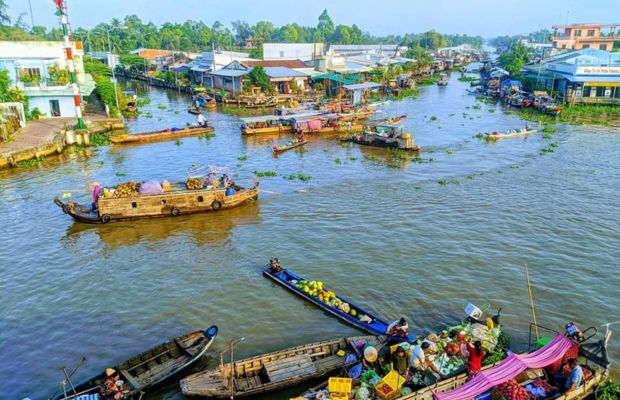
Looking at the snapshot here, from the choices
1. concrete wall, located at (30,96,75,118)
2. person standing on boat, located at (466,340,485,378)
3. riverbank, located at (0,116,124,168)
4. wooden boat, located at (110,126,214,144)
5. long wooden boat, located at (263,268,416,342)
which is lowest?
long wooden boat, located at (263,268,416,342)

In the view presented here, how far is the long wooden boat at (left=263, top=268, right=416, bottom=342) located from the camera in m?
15.2

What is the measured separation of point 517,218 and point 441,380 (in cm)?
1494

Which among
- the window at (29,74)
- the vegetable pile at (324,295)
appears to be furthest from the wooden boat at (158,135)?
the vegetable pile at (324,295)

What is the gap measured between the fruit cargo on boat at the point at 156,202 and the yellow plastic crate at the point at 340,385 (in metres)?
15.2

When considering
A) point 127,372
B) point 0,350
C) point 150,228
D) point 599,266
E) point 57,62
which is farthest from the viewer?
point 57,62

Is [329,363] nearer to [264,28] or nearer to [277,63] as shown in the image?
[277,63]

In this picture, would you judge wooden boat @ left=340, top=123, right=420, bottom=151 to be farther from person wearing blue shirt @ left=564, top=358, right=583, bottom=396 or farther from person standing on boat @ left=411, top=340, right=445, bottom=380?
person wearing blue shirt @ left=564, top=358, right=583, bottom=396

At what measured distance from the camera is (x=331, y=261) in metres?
20.3

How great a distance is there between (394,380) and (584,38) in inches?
4348

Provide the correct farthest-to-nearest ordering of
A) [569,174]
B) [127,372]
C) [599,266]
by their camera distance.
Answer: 1. [569,174]
2. [599,266]
3. [127,372]

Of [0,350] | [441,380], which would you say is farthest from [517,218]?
[0,350]

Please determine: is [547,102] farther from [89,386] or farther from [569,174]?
[89,386]

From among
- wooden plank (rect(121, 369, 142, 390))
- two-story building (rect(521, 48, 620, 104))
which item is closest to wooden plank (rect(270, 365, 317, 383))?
wooden plank (rect(121, 369, 142, 390))

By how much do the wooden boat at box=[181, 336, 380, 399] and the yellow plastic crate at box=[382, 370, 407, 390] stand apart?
63.3 inches
